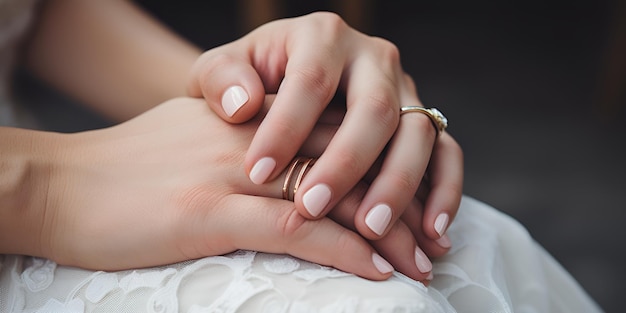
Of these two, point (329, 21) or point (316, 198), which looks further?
point (329, 21)

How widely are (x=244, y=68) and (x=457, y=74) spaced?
1.89 metres

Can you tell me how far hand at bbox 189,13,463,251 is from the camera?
62cm

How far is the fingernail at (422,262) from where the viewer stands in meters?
0.64

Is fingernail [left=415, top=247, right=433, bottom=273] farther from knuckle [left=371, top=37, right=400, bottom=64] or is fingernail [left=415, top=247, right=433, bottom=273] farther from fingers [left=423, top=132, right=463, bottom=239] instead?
knuckle [left=371, top=37, right=400, bottom=64]

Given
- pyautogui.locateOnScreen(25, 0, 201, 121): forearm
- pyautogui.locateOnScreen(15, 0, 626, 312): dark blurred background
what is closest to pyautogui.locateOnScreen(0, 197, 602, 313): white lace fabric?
pyautogui.locateOnScreen(25, 0, 201, 121): forearm

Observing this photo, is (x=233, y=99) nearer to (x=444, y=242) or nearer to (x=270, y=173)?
(x=270, y=173)

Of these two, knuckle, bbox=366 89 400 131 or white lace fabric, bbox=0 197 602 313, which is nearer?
white lace fabric, bbox=0 197 602 313

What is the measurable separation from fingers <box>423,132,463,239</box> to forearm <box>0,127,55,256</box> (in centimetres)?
39

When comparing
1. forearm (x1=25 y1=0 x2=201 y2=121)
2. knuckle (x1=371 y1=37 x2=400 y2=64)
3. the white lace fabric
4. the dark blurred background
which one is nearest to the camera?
the white lace fabric

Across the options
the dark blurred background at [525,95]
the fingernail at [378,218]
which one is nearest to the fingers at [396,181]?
the fingernail at [378,218]

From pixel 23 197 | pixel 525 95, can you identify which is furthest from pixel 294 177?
pixel 525 95

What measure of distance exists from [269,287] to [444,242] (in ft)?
0.72

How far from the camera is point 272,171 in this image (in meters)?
0.63

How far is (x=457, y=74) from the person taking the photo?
2463 millimetres
